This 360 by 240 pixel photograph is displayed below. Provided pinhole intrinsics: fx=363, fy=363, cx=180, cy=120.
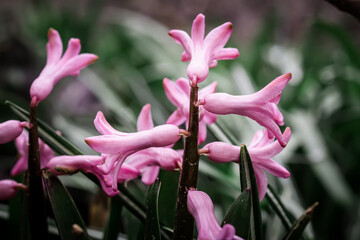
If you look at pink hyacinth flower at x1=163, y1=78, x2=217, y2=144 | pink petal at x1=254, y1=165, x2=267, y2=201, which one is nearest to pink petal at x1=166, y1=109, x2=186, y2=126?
pink hyacinth flower at x1=163, y1=78, x2=217, y2=144

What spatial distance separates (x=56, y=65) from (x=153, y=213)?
201 mm

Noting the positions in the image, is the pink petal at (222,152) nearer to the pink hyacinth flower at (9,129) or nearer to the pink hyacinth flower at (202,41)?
the pink hyacinth flower at (202,41)

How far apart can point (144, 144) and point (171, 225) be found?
0.20 metres

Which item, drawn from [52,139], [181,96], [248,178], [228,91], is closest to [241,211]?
[248,178]

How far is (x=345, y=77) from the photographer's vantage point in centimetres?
108

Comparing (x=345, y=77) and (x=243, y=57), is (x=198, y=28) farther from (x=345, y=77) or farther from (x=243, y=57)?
(x=243, y=57)

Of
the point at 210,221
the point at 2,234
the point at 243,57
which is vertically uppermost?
the point at 243,57

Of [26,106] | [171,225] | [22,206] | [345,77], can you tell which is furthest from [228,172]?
[26,106]

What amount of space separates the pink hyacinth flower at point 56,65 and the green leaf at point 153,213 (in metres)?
0.16

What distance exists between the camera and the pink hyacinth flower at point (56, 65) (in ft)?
1.29

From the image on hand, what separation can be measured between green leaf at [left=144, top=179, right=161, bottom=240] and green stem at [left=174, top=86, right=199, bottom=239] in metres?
0.02

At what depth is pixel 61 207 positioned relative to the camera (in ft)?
1.27

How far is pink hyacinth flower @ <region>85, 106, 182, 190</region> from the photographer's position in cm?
31

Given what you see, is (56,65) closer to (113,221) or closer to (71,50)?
(71,50)
